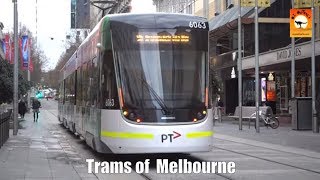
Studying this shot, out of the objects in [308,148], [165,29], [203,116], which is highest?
[165,29]

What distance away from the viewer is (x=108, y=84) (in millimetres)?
14094

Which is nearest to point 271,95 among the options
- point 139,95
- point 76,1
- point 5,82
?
point 5,82

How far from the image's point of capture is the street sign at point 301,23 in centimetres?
2733

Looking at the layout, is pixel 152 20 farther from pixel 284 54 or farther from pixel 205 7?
pixel 205 7

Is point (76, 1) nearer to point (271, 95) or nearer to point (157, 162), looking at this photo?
point (271, 95)

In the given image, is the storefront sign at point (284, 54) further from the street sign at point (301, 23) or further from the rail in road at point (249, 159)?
the rail in road at point (249, 159)

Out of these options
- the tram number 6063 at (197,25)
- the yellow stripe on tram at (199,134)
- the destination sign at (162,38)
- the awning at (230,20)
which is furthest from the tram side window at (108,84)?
the awning at (230,20)

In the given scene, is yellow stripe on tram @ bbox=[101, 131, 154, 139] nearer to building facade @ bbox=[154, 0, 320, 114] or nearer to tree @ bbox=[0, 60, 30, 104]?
tree @ bbox=[0, 60, 30, 104]

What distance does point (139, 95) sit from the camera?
45.0 ft

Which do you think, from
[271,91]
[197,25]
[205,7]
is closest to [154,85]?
[197,25]

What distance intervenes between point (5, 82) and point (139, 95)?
783 inches

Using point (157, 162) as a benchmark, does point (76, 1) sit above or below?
above

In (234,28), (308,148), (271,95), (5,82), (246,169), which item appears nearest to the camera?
(246,169)

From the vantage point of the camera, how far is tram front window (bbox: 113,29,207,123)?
13680mm
